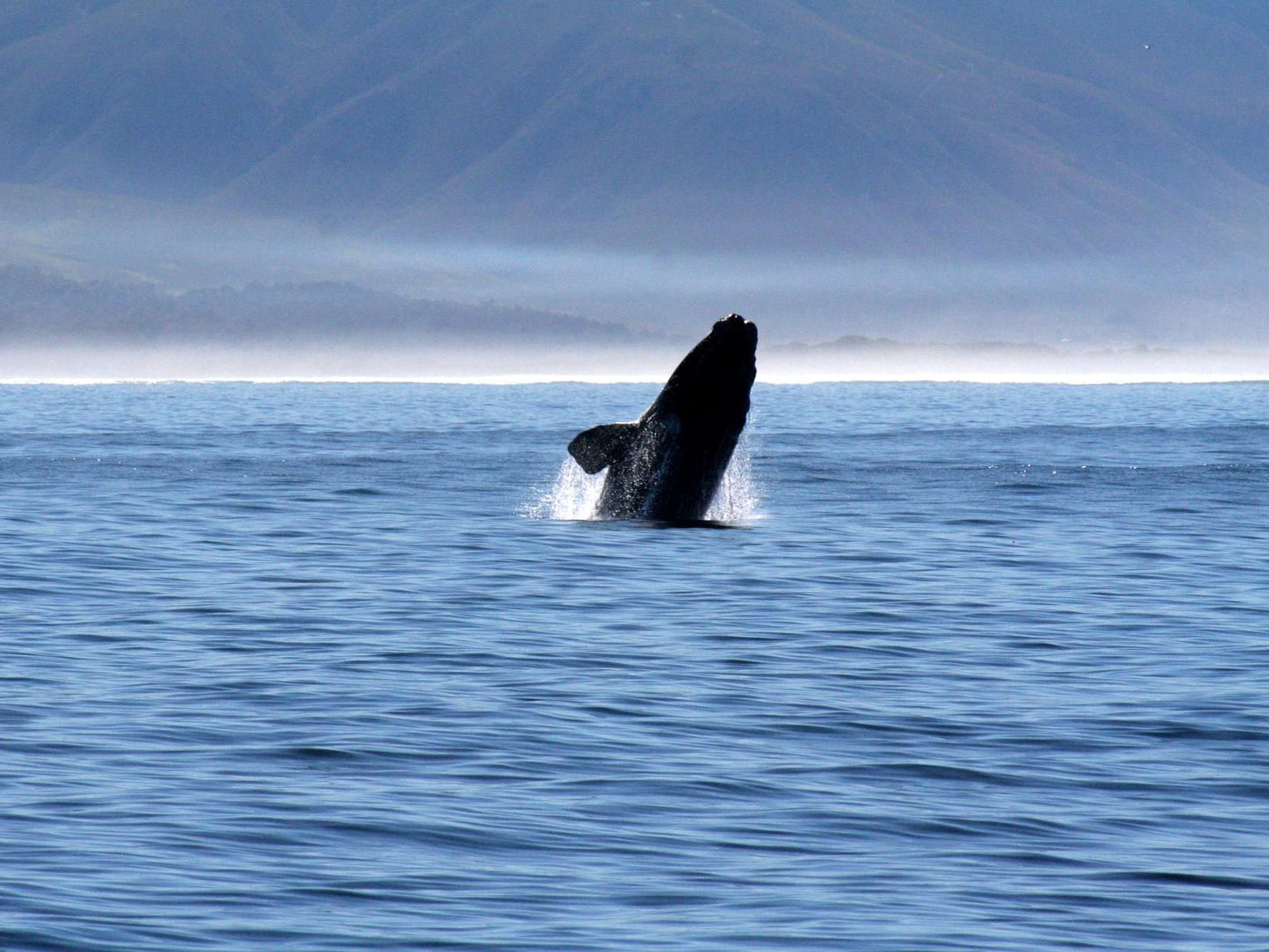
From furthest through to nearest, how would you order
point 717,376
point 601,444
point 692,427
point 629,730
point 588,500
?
1. point 588,500
2. point 692,427
3. point 601,444
4. point 717,376
5. point 629,730

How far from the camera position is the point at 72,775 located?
12.8 metres

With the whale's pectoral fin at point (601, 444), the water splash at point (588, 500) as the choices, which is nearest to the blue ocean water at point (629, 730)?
the water splash at point (588, 500)

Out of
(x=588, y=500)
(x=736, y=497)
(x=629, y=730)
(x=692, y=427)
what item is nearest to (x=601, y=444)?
(x=692, y=427)

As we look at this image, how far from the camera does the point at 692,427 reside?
2675cm

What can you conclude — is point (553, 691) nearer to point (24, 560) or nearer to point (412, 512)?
point (24, 560)

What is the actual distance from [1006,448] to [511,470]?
624 inches

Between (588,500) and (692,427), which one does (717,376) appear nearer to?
(692,427)

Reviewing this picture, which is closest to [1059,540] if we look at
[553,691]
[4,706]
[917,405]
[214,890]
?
[553,691]

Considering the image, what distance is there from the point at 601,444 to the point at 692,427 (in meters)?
1.19

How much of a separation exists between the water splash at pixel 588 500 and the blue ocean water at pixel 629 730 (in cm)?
45

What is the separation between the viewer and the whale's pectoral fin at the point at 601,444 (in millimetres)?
26406

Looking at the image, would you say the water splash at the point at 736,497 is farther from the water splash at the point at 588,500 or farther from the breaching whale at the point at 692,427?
the breaching whale at the point at 692,427

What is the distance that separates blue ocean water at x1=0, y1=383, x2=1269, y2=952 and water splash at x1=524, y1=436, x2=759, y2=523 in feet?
1.48

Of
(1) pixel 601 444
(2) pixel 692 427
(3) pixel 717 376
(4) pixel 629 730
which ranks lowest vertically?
(4) pixel 629 730
